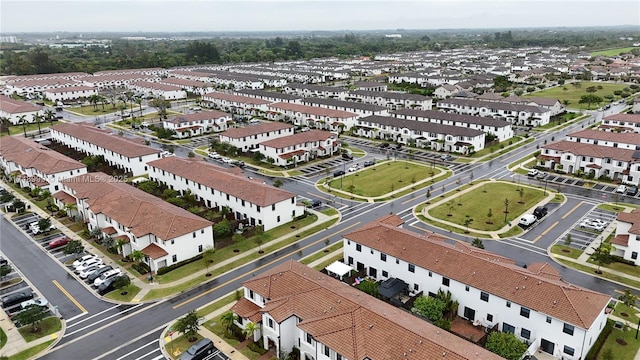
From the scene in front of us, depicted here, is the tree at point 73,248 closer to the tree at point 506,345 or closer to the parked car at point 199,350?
the parked car at point 199,350

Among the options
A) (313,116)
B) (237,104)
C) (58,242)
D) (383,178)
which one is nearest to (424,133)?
(383,178)

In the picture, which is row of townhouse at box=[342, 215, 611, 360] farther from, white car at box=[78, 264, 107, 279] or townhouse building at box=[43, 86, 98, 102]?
townhouse building at box=[43, 86, 98, 102]

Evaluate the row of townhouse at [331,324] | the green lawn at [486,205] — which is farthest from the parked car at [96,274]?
the green lawn at [486,205]

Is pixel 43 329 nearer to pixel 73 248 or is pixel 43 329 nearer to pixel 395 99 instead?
pixel 73 248

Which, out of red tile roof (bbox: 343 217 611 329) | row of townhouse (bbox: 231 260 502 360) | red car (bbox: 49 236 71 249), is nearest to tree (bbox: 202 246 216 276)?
row of townhouse (bbox: 231 260 502 360)

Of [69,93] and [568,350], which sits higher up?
[69,93]

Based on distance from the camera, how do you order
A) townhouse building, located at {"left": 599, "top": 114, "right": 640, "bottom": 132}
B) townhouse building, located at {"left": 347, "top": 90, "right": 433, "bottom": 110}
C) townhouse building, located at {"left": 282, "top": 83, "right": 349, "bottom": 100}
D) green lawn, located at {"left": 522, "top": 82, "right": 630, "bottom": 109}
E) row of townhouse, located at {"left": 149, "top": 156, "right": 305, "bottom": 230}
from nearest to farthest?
1. row of townhouse, located at {"left": 149, "top": 156, "right": 305, "bottom": 230}
2. townhouse building, located at {"left": 599, "top": 114, "right": 640, "bottom": 132}
3. townhouse building, located at {"left": 347, "top": 90, "right": 433, "bottom": 110}
4. green lawn, located at {"left": 522, "top": 82, "right": 630, "bottom": 109}
5. townhouse building, located at {"left": 282, "top": 83, "right": 349, "bottom": 100}
